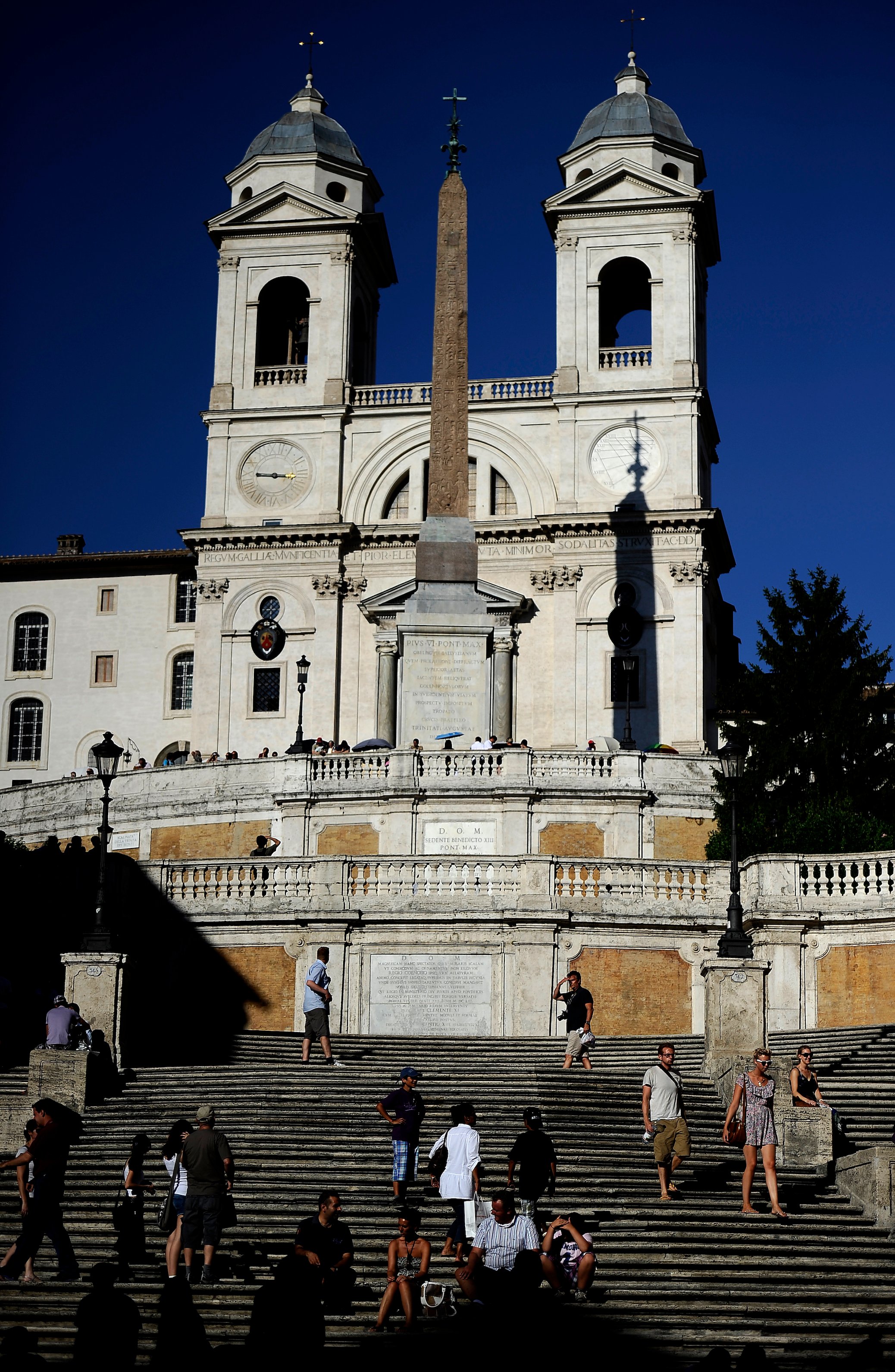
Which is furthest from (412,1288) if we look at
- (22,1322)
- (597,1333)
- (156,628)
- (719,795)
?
(156,628)

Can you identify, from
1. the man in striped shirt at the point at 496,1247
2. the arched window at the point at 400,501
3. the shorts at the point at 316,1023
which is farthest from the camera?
the arched window at the point at 400,501

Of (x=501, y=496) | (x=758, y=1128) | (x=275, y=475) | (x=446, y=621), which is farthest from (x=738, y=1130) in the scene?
(x=275, y=475)

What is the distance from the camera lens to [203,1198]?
656 inches

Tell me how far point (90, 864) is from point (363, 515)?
101 feet

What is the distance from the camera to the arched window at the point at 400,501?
61625 mm

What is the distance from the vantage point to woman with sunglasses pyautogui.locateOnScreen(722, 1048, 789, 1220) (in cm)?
1811

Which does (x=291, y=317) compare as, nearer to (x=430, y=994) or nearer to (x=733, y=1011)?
(x=430, y=994)

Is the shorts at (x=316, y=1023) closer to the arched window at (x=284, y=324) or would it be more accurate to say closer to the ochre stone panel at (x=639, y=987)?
the ochre stone panel at (x=639, y=987)

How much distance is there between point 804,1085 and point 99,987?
8.66 meters

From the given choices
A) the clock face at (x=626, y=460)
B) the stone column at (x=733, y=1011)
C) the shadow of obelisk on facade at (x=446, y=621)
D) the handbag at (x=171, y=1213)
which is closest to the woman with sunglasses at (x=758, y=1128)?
the stone column at (x=733, y=1011)

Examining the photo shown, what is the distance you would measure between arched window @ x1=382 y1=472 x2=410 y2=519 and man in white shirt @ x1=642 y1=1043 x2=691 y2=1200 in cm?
4327

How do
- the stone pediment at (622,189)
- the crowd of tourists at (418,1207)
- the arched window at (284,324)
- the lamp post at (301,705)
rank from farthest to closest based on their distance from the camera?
the arched window at (284,324)
the stone pediment at (622,189)
the lamp post at (301,705)
the crowd of tourists at (418,1207)

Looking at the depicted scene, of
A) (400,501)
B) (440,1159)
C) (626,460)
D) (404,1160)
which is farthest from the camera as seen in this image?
(400,501)

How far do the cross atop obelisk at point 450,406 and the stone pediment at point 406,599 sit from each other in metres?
8.14
